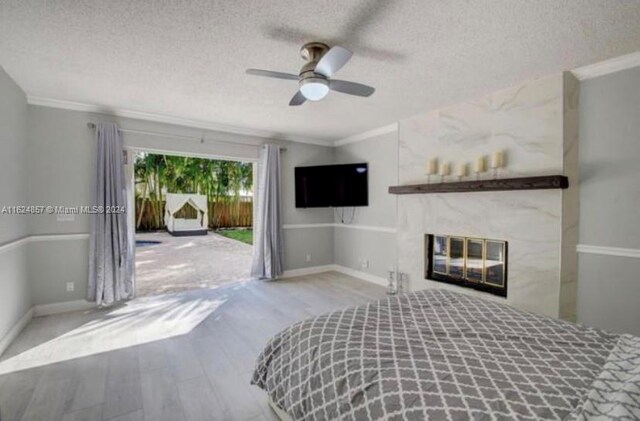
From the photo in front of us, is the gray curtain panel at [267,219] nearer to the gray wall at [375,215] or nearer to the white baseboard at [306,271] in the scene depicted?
the white baseboard at [306,271]

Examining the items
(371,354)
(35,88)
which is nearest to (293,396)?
(371,354)

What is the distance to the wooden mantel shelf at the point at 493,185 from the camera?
2586 millimetres

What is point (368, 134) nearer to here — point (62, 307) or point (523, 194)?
point (523, 194)

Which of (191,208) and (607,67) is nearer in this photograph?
(607,67)

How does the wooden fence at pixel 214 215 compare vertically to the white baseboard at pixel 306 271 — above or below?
above

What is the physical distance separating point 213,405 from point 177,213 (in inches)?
382

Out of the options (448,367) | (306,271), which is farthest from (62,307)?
(448,367)

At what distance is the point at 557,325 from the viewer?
5.51ft

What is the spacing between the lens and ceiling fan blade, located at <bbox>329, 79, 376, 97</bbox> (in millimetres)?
2201

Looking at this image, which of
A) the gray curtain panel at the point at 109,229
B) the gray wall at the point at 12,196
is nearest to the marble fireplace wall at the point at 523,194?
the gray curtain panel at the point at 109,229

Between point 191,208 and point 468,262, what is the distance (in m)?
9.79

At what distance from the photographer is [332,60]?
1.92 m

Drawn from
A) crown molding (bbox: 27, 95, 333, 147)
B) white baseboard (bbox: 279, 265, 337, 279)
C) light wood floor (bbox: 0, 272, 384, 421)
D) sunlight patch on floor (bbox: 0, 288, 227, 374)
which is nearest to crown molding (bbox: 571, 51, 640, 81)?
light wood floor (bbox: 0, 272, 384, 421)

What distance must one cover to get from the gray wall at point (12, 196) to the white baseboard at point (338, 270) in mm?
3229
